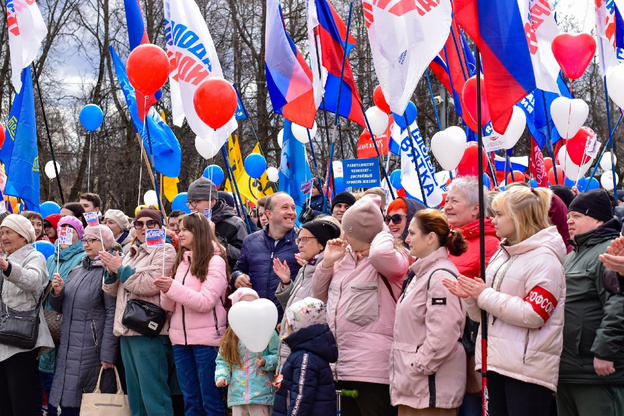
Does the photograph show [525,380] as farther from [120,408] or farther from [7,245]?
[7,245]

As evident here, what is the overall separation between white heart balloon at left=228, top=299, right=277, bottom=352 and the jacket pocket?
1.59ft

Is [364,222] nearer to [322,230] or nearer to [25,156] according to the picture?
[322,230]

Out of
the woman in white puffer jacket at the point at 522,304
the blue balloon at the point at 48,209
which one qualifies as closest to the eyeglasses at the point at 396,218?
the woman in white puffer jacket at the point at 522,304

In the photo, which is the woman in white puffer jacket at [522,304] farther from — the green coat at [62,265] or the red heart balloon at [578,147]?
the red heart balloon at [578,147]

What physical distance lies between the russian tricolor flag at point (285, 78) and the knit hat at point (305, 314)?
11.1 feet

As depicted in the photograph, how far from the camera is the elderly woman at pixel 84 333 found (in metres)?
6.47

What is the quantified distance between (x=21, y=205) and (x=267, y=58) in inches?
190

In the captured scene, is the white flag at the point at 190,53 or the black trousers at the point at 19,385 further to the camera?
the white flag at the point at 190,53

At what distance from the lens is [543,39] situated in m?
8.20

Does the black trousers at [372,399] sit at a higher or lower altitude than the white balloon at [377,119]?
lower

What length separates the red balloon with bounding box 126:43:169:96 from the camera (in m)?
7.27

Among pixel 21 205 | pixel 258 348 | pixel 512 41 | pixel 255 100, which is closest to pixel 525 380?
pixel 258 348

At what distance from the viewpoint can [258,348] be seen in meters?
4.95

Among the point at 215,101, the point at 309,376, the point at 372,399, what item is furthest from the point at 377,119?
the point at 309,376
